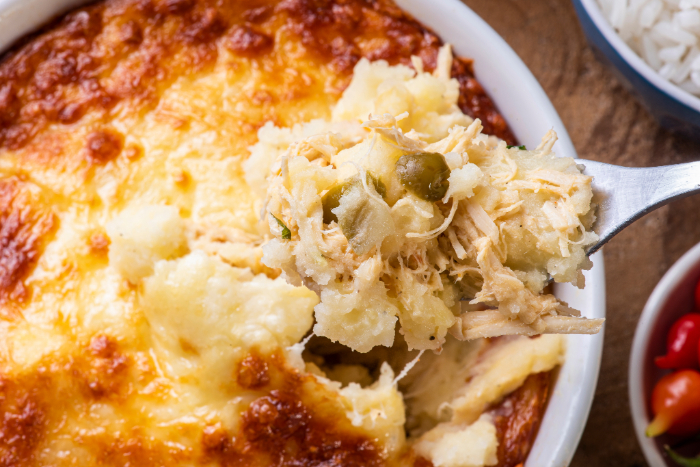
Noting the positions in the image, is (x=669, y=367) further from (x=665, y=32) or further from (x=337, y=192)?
(x=337, y=192)

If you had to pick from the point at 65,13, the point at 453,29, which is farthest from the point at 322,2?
the point at 65,13

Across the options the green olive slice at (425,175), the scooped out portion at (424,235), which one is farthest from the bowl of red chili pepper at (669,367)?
the green olive slice at (425,175)

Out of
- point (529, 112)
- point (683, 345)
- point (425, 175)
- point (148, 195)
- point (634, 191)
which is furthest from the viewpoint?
point (683, 345)

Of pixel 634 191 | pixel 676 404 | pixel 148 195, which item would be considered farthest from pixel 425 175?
pixel 676 404

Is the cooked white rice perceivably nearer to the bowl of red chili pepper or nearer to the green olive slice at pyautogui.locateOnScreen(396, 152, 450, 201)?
the bowl of red chili pepper

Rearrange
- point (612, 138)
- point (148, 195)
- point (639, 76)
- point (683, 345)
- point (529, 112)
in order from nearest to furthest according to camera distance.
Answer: point (148, 195), point (529, 112), point (639, 76), point (683, 345), point (612, 138)

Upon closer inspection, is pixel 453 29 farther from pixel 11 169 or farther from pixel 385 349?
pixel 11 169

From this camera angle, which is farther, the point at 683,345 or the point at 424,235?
the point at 683,345
